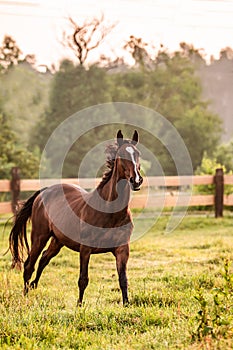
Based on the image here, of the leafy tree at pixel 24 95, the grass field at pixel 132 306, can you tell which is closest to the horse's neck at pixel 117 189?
the grass field at pixel 132 306

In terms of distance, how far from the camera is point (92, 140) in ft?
99.2

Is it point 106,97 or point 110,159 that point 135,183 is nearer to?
point 110,159

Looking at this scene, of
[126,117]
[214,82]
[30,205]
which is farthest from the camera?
[214,82]

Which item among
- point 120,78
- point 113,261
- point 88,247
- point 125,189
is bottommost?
point 113,261

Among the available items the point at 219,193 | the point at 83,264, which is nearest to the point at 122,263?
the point at 83,264

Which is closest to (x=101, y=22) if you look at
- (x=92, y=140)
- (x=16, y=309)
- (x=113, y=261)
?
(x=92, y=140)

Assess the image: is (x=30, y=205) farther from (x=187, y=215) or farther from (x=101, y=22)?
(x=101, y=22)

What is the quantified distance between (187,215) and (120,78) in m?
18.4

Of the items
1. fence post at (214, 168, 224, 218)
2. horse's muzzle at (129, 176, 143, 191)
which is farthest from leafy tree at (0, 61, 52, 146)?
horse's muzzle at (129, 176, 143, 191)

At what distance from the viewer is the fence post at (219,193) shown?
1714 centimetres

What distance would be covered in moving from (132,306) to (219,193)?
449 inches

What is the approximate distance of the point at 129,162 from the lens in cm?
626

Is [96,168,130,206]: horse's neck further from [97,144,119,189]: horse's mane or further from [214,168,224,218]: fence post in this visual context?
[214,168,224,218]: fence post

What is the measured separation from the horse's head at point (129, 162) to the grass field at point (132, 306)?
1212 mm
